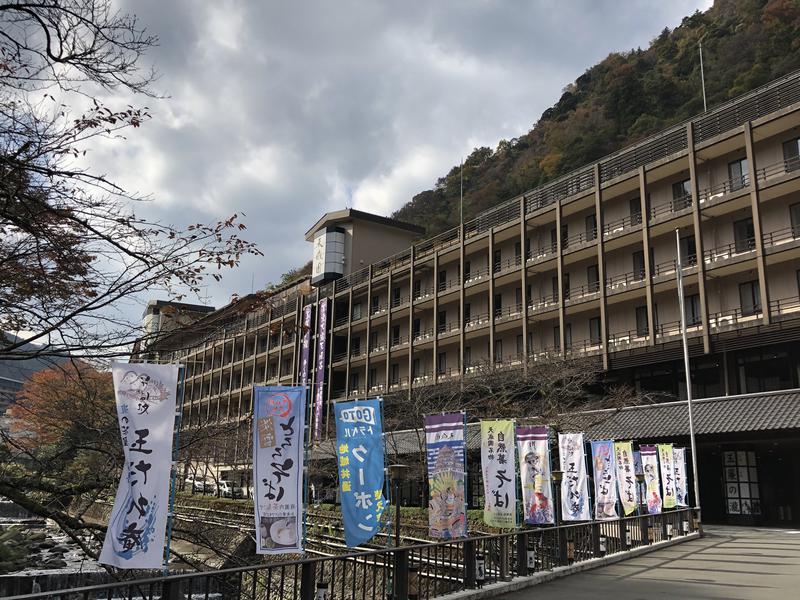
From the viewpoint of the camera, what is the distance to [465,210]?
3071 inches

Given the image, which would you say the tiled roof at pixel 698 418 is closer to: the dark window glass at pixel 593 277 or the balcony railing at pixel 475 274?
the dark window glass at pixel 593 277

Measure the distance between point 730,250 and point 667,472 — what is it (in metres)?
12.3

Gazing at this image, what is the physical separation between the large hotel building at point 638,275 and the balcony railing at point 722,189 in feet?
0.32

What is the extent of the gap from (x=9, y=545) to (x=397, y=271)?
31.0 meters

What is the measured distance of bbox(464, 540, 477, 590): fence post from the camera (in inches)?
435

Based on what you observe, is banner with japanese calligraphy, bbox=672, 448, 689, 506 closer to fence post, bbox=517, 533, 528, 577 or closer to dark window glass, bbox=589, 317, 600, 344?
fence post, bbox=517, 533, 528, 577

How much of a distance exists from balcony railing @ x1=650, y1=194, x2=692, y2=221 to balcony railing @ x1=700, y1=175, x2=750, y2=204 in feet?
3.10

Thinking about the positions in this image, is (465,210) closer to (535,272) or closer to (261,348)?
(261,348)

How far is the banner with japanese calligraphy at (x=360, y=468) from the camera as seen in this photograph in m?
10.4

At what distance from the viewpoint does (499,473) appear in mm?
13594

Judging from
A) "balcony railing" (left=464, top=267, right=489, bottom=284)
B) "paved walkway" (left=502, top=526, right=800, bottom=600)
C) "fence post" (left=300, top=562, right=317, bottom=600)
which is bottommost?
"paved walkway" (left=502, top=526, right=800, bottom=600)

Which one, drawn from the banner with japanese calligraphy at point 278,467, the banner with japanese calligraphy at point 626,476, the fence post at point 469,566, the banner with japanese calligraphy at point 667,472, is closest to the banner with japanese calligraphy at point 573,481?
the banner with japanese calligraphy at point 626,476

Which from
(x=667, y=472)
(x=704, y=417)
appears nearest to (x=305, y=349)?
(x=704, y=417)

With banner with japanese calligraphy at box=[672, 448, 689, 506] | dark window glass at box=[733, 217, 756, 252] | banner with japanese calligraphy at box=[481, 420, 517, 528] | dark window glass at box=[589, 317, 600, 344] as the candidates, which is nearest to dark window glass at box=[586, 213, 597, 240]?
dark window glass at box=[589, 317, 600, 344]
